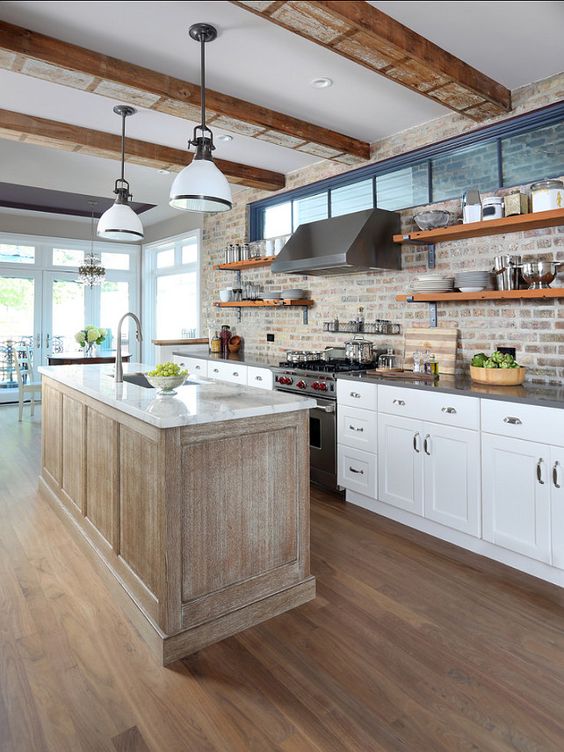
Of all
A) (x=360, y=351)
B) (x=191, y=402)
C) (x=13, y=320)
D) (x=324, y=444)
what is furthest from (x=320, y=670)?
(x=13, y=320)

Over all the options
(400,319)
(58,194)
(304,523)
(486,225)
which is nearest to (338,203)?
(400,319)

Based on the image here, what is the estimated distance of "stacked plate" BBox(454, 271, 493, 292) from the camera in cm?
346

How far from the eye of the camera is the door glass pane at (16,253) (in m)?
7.70

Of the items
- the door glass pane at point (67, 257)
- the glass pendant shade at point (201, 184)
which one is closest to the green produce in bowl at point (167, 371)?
the glass pendant shade at point (201, 184)

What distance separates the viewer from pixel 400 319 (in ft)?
13.9

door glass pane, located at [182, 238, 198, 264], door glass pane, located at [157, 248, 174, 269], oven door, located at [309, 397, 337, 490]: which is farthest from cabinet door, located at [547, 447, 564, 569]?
door glass pane, located at [157, 248, 174, 269]

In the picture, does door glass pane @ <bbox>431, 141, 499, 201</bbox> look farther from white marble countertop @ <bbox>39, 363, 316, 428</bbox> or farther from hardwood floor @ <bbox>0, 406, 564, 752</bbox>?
hardwood floor @ <bbox>0, 406, 564, 752</bbox>

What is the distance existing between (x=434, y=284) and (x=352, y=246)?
67cm

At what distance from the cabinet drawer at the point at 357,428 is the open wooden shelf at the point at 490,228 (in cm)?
131

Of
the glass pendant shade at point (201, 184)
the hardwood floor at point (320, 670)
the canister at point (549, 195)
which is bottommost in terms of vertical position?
the hardwood floor at point (320, 670)

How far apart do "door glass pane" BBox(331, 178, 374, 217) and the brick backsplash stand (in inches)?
7.6

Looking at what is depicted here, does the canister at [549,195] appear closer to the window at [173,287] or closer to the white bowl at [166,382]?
the white bowl at [166,382]

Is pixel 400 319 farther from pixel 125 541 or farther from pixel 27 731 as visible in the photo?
pixel 27 731

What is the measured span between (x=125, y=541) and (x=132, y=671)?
592 mm
